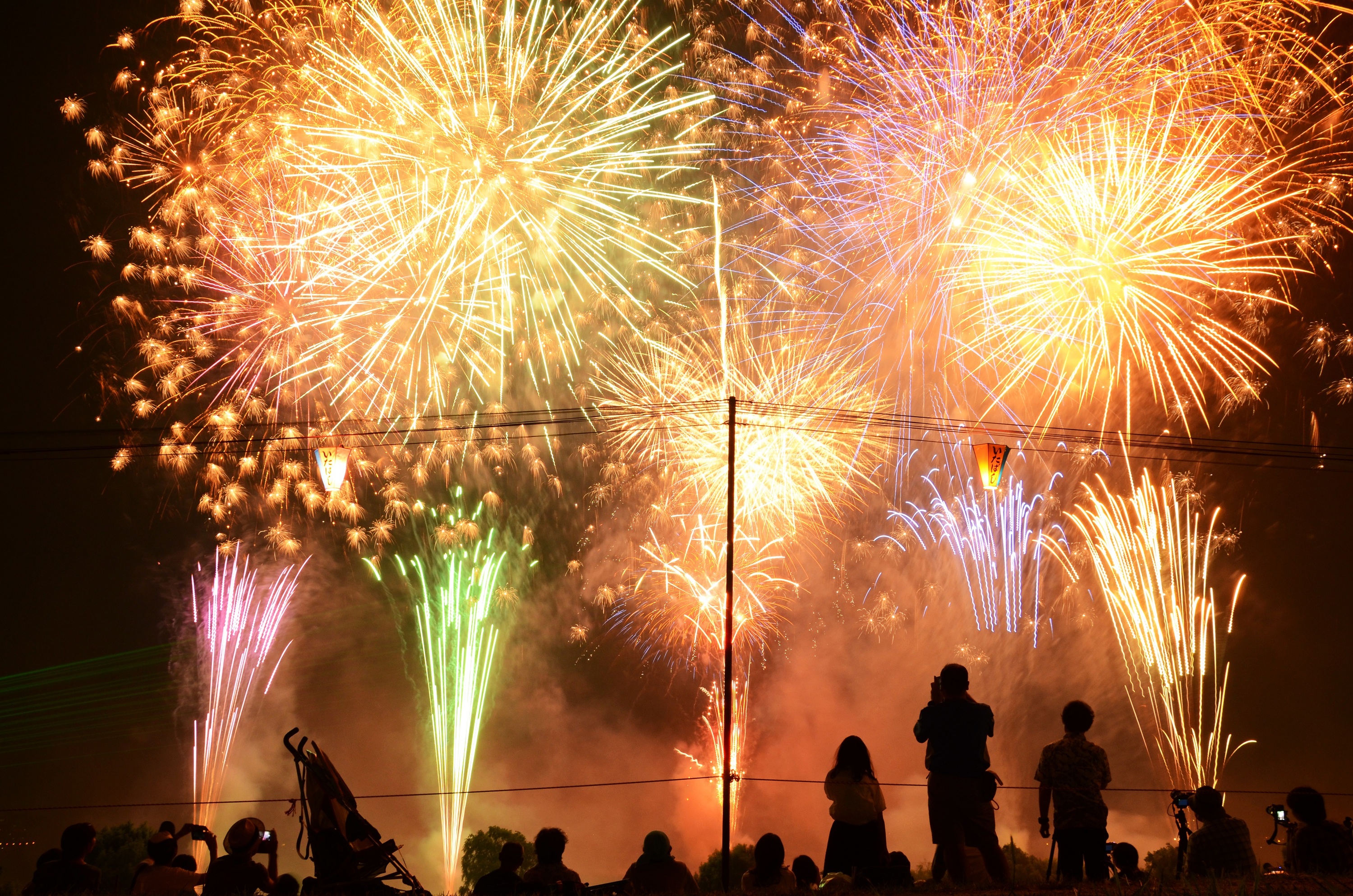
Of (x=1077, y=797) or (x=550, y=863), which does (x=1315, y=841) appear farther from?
(x=550, y=863)

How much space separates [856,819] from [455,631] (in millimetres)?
15386

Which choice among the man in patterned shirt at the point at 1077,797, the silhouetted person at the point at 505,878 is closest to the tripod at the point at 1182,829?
the man in patterned shirt at the point at 1077,797

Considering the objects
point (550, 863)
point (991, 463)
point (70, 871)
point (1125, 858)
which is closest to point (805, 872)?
point (550, 863)

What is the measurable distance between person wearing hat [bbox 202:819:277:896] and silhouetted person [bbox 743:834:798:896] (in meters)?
2.95

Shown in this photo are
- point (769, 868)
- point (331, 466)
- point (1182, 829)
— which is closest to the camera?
point (769, 868)

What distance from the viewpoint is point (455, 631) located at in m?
20.7

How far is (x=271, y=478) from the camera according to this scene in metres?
17.6

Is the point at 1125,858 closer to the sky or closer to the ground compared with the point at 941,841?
closer to the ground

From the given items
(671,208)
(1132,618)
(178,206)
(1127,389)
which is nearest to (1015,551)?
(1132,618)

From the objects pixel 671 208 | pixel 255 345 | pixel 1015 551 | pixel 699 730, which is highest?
pixel 671 208

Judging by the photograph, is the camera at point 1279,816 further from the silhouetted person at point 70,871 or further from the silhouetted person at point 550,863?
the silhouetted person at point 70,871

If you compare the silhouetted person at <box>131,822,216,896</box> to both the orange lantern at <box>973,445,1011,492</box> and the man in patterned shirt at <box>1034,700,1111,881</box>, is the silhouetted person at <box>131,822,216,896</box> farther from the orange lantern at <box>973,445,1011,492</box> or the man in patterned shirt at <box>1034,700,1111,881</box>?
the orange lantern at <box>973,445,1011,492</box>

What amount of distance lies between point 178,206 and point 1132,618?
18172 millimetres

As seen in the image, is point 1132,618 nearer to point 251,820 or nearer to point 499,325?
point 499,325
